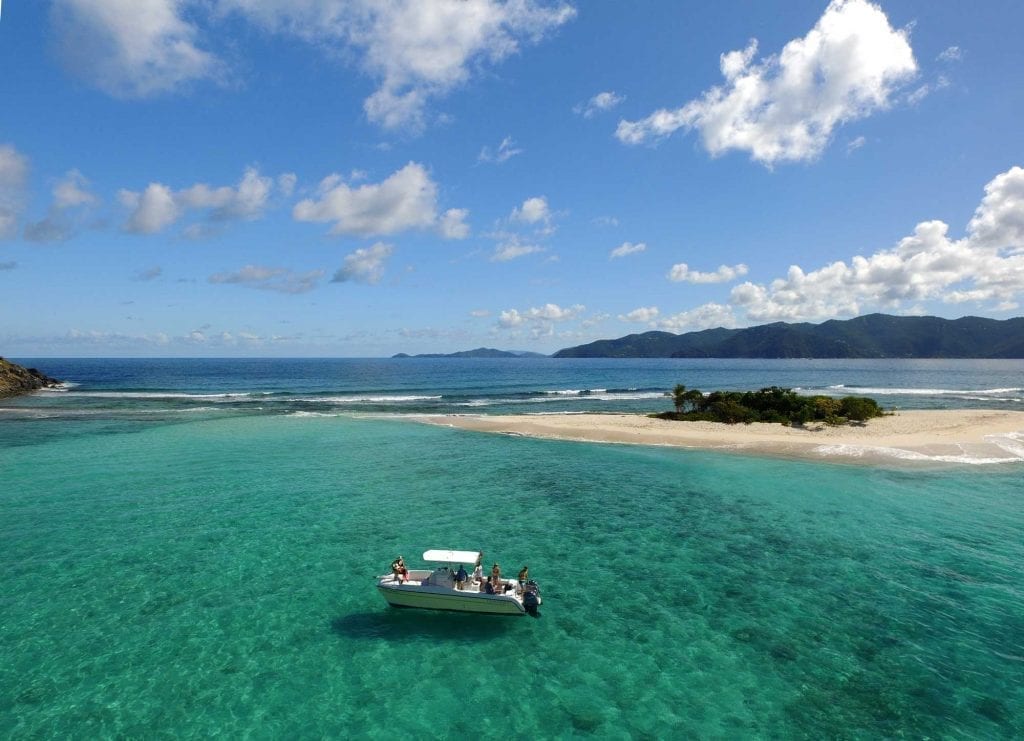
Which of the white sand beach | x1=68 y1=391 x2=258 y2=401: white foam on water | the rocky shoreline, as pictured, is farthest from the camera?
the rocky shoreline

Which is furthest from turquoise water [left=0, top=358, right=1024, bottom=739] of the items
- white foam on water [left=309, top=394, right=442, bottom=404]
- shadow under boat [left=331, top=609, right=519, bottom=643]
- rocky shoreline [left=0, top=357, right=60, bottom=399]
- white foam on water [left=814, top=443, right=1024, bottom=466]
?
rocky shoreline [left=0, top=357, right=60, bottom=399]

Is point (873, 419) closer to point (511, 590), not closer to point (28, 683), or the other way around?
point (511, 590)

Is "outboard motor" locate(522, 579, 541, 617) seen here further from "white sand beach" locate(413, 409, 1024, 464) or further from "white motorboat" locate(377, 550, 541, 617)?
"white sand beach" locate(413, 409, 1024, 464)

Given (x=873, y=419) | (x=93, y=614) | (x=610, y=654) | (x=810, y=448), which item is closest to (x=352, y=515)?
(x=93, y=614)

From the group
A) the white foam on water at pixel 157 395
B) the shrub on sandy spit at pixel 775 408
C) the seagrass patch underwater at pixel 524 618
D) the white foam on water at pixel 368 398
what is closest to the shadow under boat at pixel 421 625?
the seagrass patch underwater at pixel 524 618

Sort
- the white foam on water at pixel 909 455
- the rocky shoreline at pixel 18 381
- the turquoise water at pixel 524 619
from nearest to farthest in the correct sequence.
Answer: the turquoise water at pixel 524 619 < the white foam on water at pixel 909 455 < the rocky shoreline at pixel 18 381

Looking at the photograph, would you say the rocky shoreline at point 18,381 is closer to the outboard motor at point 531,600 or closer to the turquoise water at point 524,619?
the turquoise water at point 524,619
